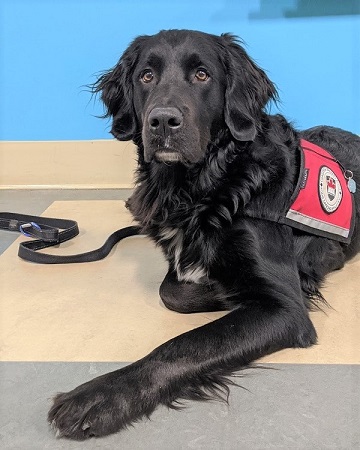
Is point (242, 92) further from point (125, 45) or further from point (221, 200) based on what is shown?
point (125, 45)

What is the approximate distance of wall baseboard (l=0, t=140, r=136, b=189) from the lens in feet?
11.9

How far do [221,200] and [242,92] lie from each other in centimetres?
37

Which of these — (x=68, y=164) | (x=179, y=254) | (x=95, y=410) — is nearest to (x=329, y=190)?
(x=179, y=254)

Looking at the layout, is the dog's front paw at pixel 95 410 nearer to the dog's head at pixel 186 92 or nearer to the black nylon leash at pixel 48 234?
the dog's head at pixel 186 92

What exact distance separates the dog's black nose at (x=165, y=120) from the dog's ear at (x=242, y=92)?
266mm

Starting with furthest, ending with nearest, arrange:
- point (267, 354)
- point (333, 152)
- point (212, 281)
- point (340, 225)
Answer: point (333, 152) < point (340, 225) < point (212, 281) < point (267, 354)

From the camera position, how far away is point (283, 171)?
79.4 inches

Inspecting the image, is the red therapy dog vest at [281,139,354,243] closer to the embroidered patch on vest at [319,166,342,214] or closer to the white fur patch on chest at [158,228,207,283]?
the embroidered patch on vest at [319,166,342,214]

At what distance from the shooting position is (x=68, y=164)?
3.69 m

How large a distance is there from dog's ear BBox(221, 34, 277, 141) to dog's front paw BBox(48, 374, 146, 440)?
91cm

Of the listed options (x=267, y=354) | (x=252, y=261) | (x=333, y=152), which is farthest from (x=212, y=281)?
(x=333, y=152)

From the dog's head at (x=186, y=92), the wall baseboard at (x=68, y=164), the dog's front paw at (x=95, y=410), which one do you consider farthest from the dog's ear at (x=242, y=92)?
the wall baseboard at (x=68, y=164)

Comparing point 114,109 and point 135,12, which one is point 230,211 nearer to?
point 114,109

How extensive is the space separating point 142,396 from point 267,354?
44cm
